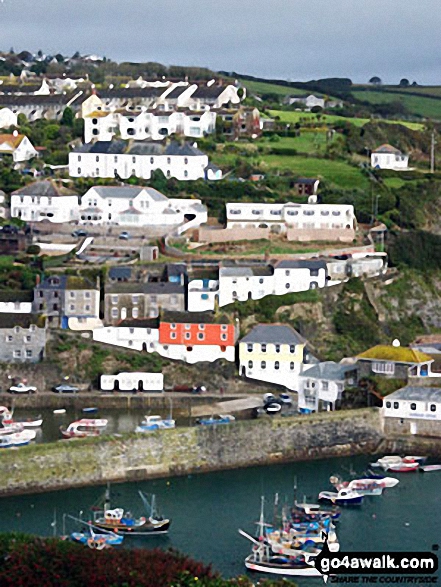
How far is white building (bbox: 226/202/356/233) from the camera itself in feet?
184

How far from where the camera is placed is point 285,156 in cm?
6444

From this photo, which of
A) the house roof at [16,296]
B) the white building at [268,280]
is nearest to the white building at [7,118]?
the house roof at [16,296]

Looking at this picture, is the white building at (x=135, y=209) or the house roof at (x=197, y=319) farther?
the white building at (x=135, y=209)

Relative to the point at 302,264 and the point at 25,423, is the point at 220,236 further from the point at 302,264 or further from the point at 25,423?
the point at 25,423

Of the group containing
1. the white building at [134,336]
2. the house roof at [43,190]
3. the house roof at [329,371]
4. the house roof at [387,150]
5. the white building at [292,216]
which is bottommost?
the house roof at [329,371]

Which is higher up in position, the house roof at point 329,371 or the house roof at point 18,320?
the house roof at point 18,320

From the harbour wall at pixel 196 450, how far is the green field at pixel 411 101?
44.2 m

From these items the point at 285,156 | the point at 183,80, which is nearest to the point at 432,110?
the point at 183,80

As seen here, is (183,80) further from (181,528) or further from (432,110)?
(181,528)

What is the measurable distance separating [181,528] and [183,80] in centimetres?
4035

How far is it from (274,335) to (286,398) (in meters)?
2.14

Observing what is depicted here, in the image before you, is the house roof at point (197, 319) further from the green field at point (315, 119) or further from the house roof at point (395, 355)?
the green field at point (315, 119)

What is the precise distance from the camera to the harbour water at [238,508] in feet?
117

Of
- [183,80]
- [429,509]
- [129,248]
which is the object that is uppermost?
[183,80]
